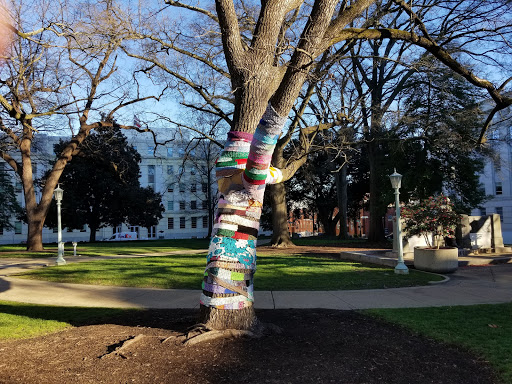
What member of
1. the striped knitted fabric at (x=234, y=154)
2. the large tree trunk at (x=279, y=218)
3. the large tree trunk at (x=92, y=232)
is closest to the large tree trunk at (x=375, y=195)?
the large tree trunk at (x=279, y=218)

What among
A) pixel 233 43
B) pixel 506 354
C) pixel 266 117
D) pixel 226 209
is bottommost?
pixel 506 354

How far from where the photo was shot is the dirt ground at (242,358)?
4004mm

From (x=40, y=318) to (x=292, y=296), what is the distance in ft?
15.7

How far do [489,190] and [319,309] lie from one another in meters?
54.4

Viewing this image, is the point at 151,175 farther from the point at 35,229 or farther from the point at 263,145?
the point at 263,145

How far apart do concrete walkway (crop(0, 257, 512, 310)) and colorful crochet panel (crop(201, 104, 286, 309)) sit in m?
2.79

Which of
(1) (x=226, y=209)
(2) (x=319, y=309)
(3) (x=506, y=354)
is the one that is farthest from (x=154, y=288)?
(3) (x=506, y=354)

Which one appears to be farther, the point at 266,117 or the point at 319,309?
the point at 319,309

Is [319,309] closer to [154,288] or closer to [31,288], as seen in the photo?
[154,288]

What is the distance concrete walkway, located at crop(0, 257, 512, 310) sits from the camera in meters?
8.13

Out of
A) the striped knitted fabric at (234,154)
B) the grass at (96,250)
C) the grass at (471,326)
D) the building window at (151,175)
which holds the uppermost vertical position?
the building window at (151,175)

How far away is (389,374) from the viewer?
4.18m

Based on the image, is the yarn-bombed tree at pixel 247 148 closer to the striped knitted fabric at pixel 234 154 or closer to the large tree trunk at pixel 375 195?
the striped knitted fabric at pixel 234 154

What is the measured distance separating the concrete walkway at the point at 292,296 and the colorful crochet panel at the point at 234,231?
2.79m
